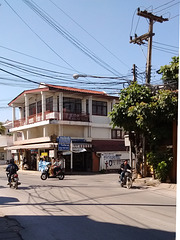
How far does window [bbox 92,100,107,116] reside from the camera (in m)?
33.6

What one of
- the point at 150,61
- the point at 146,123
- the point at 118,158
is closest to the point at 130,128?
the point at 146,123

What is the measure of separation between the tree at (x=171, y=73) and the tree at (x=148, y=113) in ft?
2.72

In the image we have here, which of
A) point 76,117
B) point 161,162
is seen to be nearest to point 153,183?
point 161,162

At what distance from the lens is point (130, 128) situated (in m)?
18.3

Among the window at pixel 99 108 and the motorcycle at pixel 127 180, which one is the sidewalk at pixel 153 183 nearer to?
the motorcycle at pixel 127 180

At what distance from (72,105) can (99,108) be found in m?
Result: 3.39

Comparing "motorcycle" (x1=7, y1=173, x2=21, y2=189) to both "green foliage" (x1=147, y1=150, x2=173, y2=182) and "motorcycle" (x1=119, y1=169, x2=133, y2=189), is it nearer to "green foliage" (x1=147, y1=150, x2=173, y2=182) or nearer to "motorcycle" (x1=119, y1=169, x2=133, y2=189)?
"motorcycle" (x1=119, y1=169, x2=133, y2=189)

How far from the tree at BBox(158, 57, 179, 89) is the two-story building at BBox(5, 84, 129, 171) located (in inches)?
542

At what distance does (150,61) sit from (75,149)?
1335cm

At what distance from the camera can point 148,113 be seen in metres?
16.1

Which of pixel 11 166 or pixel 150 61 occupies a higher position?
pixel 150 61

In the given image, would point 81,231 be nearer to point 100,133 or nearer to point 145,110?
point 145,110

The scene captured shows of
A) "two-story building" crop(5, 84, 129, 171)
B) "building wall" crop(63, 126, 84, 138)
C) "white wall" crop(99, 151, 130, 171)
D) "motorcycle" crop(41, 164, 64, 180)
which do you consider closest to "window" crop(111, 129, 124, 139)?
"two-story building" crop(5, 84, 129, 171)

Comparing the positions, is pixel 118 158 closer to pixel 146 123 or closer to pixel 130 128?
pixel 130 128
